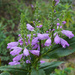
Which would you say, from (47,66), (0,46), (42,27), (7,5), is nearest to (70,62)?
(0,46)

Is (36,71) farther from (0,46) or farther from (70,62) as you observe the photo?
(70,62)

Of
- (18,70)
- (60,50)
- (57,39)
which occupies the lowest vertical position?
(18,70)

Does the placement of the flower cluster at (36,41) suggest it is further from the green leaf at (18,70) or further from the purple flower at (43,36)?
the green leaf at (18,70)

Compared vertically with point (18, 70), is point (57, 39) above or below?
above

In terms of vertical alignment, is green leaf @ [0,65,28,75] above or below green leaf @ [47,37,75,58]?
below

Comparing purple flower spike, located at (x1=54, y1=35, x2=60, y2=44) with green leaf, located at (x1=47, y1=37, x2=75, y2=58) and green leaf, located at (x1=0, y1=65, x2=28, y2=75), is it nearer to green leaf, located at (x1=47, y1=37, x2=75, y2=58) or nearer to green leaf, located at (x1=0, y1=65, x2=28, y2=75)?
green leaf, located at (x1=47, y1=37, x2=75, y2=58)

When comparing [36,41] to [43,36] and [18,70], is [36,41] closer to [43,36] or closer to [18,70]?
[43,36]

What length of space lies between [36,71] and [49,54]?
180 millimetres

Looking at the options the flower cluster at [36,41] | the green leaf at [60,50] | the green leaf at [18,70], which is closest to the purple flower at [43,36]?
the flower cluster at [36,41]

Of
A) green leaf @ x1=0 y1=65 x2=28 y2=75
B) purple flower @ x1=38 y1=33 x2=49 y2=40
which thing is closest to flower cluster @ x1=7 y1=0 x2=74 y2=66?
purple flower @ x1=38 y1=33 x2=49 y2=40

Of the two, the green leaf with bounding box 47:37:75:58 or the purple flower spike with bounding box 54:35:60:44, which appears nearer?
the purple flower spike with bounding box 54:35:60:44

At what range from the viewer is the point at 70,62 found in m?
2.82

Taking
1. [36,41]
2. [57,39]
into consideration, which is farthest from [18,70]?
[57,39]

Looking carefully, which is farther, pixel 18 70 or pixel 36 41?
pixel 18 70
